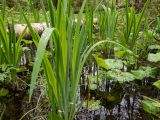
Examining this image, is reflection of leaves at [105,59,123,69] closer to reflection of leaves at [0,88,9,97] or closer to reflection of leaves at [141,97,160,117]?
reflection of leaves at [141,97,160,117]

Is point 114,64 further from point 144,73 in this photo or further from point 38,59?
point 38,59

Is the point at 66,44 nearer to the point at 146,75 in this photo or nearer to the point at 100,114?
the point at 100,114

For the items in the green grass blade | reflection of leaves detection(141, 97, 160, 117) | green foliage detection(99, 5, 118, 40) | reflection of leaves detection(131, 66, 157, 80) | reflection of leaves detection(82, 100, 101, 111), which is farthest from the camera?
green foliage detection(99, 5, 118, 40)

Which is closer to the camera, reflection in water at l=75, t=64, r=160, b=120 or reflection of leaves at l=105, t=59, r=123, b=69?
reflection in water at l=75, t=64, r=160, b=120

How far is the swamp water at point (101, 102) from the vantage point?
55.1 inches

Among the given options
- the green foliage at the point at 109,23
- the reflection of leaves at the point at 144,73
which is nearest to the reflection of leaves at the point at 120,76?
the reflection of leaves at the point at 144,73

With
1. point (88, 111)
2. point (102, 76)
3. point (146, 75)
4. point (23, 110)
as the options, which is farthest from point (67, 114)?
point (146, 75)

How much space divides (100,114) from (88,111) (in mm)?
65

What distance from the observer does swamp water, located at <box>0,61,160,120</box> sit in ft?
4.59

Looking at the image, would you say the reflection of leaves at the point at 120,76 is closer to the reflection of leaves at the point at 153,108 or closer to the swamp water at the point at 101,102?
the swamp water at the point at 101,102

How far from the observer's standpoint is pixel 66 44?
1105 mm

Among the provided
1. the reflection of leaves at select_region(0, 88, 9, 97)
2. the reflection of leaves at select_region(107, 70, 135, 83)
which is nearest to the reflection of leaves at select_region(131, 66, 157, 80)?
the reflection of leaves at select_region(107, 70, 135, 83)

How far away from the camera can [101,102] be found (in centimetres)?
154

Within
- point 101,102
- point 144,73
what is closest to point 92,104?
point 101,102
